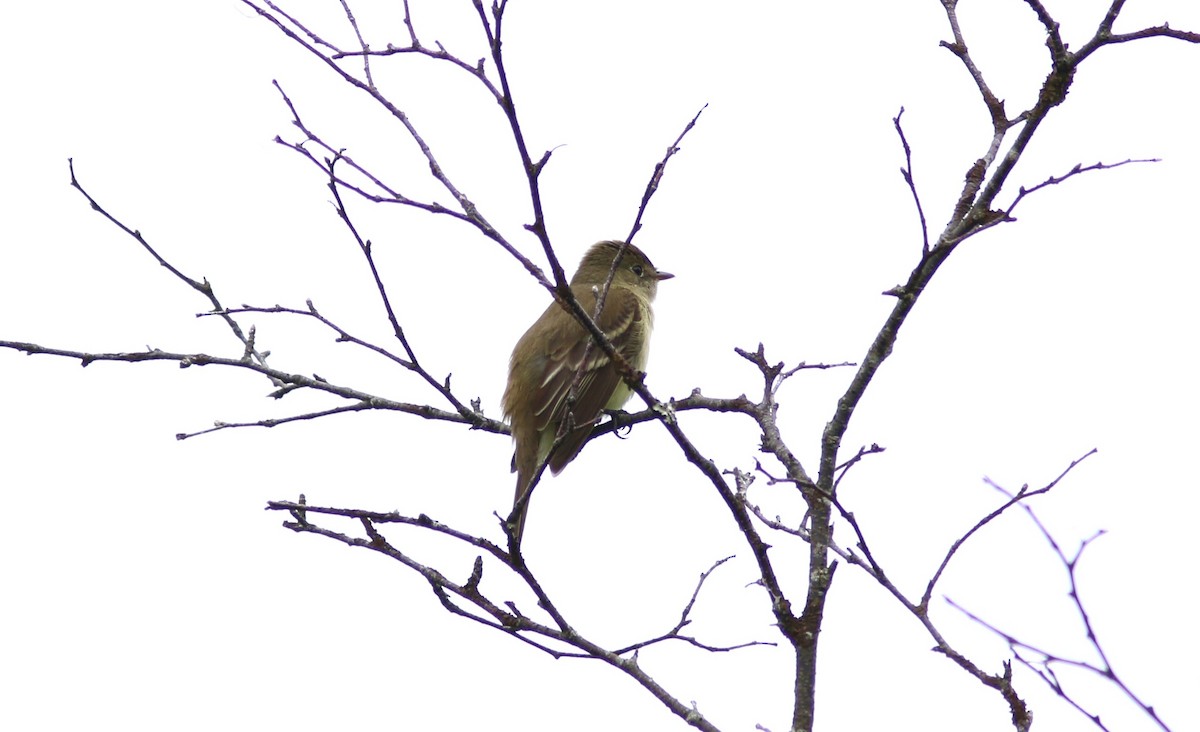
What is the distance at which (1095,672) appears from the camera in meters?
3.13

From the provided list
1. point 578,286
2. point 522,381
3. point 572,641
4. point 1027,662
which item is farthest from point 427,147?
point 578,286

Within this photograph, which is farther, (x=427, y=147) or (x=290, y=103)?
(x=290, y=103)

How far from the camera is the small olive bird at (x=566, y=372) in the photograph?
7539 mm

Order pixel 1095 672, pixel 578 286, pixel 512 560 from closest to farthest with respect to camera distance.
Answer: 1. pixel 1095 672
2. pixel 512 560
3. pixel 578 286

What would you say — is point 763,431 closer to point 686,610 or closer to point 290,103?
point 686,610

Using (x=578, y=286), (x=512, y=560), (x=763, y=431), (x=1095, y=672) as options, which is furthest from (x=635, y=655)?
(x=578, y=286)

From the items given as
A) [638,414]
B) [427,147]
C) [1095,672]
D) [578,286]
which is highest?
[578,286]

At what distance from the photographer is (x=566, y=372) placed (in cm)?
809

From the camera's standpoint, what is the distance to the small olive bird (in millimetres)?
7539

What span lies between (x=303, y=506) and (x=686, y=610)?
60.1 inches

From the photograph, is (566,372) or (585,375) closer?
(585,375)

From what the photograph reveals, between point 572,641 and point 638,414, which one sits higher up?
point 638,414

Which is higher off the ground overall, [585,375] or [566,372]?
[566,372]

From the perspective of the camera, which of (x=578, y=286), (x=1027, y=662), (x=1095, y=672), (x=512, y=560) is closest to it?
(x=1095, y=672)
